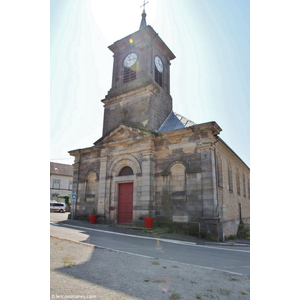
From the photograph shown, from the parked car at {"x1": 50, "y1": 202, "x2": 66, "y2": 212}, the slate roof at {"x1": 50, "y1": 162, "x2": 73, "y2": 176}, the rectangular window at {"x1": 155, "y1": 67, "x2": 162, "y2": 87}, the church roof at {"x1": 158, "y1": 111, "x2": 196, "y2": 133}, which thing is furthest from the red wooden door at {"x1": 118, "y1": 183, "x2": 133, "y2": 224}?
the slate roof at {"x1": 50, "y1": 162, "x2": 73, "y2": 176}

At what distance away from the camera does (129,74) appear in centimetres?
1744

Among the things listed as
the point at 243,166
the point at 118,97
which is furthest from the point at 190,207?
the point at 243,166

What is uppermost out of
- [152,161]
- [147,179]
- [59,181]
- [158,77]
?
[158,77]

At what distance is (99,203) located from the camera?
14.6 metres

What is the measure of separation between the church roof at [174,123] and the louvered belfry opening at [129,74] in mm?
4154

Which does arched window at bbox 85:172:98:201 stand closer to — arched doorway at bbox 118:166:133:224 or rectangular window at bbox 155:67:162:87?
arched doorway at bbox 118:166:133:224

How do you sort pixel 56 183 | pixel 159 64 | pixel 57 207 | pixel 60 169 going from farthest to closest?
pixel 60 169 → pixel 56 183 → pixel 57 207 → pixel 159 64

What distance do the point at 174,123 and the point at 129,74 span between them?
5523mm

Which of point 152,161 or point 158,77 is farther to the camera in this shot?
point 158,77

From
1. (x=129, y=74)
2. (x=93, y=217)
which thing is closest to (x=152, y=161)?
(x=93, y=217)

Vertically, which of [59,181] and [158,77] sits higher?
[158,77]

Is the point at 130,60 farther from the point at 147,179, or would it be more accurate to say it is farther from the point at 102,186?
the point at 147,179

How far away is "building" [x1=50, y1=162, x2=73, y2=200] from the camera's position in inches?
1508
